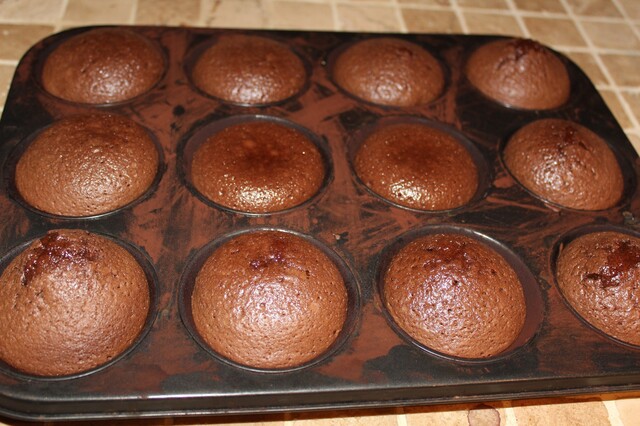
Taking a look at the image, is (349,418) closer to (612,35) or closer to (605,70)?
(605,70)

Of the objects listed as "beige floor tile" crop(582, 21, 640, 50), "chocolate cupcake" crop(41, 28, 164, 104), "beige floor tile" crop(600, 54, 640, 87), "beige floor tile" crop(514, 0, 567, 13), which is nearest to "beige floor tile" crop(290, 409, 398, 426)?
"chocolate cupcake" crop(41, 28, 164, 104)

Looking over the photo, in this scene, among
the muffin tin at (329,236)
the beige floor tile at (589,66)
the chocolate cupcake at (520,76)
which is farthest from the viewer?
the beige floor tile at (589,66)

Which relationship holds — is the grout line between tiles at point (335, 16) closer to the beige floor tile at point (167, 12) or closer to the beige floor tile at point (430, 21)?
the beige floor tile at point (430, 21)

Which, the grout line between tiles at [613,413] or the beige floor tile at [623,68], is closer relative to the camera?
the grout line between tiles at [613,413]

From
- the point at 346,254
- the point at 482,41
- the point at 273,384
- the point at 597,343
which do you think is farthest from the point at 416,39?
the point at 273,384

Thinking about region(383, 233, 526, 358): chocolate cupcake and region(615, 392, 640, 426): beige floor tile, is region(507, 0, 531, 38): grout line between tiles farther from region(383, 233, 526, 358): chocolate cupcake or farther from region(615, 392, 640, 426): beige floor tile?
region(615, 392, 640, 426): beige floor tile

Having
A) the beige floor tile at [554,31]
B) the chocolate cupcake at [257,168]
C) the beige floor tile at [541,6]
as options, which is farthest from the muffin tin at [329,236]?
the beige floor tile at [541,6]
